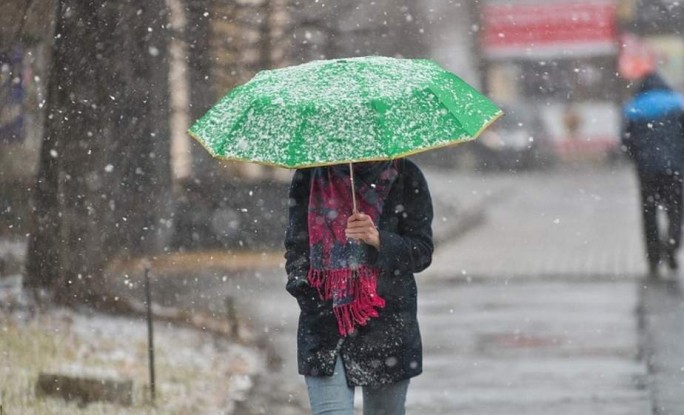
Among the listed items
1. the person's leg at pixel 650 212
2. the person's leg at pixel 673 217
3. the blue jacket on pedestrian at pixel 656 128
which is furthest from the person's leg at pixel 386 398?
the person's leg at pixel 673 217

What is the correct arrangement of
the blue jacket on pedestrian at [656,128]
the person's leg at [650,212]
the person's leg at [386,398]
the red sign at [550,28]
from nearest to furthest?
the person's leg at [386,398] → the blue jacket on pedestrian at [656,128] → the person's leg at [650,212] → the red sign at [550,28]

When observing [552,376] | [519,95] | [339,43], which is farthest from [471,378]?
[519,95]

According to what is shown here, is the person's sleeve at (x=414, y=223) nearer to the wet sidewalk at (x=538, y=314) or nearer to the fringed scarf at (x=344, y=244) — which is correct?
the fringed scarf at (x=344, y=244)

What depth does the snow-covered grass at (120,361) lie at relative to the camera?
8609mm

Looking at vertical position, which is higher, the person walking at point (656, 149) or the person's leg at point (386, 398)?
the person walking at point (656, 149)

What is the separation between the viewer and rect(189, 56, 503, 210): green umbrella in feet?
16.5

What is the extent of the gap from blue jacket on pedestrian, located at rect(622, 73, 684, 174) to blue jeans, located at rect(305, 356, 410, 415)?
26.8 feet

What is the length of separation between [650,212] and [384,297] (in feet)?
27.7

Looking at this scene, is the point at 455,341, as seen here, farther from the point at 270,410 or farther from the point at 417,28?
the point at 417,28

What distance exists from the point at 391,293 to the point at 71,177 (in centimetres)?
672

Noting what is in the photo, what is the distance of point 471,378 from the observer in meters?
9.44

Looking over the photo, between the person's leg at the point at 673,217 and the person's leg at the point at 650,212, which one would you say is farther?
the person's leg at the point at 673,217

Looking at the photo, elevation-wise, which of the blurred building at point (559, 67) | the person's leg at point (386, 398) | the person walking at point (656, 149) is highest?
the blurred building at point (559, 67)

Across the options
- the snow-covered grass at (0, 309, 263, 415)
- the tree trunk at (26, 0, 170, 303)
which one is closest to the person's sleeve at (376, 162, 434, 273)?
the snow-covered grass at (0, 309, 263, 415)
